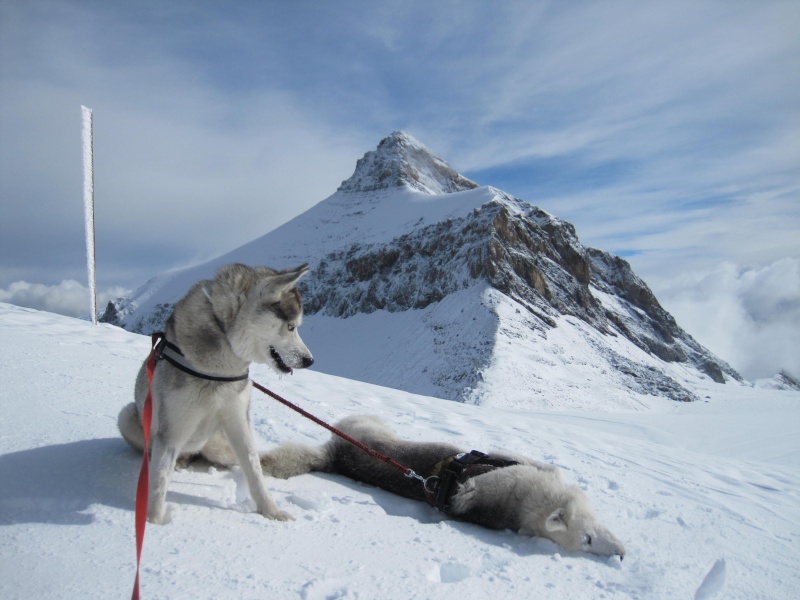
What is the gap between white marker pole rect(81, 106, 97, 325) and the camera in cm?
1155

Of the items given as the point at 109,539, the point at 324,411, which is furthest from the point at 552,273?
the point at 109,539

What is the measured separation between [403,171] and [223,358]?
4300 inches

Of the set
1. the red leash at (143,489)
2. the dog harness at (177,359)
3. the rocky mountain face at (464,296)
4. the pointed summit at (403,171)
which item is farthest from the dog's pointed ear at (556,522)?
the pointed summit at (403,171)

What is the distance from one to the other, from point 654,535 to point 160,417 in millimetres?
4016

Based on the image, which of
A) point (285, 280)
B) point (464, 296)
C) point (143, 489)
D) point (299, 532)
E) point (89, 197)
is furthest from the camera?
point (464, 296)

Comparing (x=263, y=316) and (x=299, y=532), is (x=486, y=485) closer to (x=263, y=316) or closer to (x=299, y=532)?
(x=299, y=532)

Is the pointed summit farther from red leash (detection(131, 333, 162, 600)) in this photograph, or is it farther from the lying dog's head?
red leash (detection(131, 333, 162, 600))

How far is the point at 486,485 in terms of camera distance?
4055 millimetres

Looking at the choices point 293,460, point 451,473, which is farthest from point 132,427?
point 451,473

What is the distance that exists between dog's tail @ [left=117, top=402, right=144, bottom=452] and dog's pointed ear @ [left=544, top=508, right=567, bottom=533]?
9.95 ft

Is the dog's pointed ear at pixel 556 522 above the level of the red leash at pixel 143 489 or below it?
below

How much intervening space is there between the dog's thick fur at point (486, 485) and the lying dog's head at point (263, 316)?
1258mm

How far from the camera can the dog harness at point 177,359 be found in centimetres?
315

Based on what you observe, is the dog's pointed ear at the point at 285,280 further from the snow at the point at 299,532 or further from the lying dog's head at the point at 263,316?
the snow at the point at 299,532
